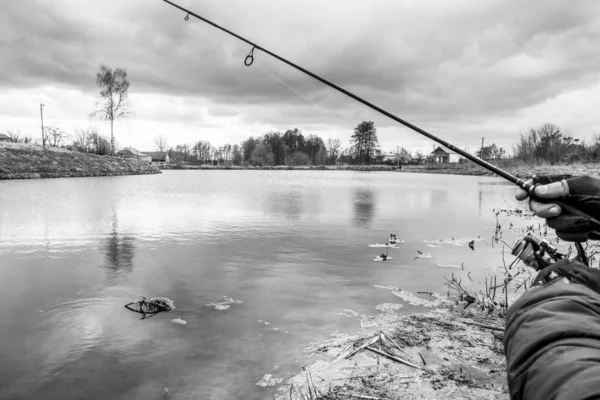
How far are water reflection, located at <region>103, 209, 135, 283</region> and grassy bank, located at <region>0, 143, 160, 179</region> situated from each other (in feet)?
96.9

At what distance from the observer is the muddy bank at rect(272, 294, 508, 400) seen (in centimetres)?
374

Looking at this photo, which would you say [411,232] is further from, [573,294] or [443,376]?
[573,294]

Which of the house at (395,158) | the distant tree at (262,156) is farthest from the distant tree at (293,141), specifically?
the house at (395,158)

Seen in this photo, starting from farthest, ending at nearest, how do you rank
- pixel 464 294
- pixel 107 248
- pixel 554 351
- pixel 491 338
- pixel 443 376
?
1. pixel 107 248
2. pixel 464 294
3. pixel 491 338
4. pixel 443 376
5. pixel 554 351

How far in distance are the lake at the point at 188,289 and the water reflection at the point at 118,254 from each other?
0.04 meters

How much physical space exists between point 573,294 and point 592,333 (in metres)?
0.18

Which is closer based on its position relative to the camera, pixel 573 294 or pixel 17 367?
pixel 573 294

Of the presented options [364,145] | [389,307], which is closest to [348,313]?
[389,307]

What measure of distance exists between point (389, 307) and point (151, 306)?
151 inches

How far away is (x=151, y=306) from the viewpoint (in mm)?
6070

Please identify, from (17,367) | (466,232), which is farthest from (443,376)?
(466,232)

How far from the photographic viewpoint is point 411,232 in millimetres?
13367

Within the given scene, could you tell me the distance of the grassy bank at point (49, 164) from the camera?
1384 inches

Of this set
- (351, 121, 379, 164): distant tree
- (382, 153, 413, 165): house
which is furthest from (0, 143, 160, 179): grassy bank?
(382, 153, 413, 165): house
